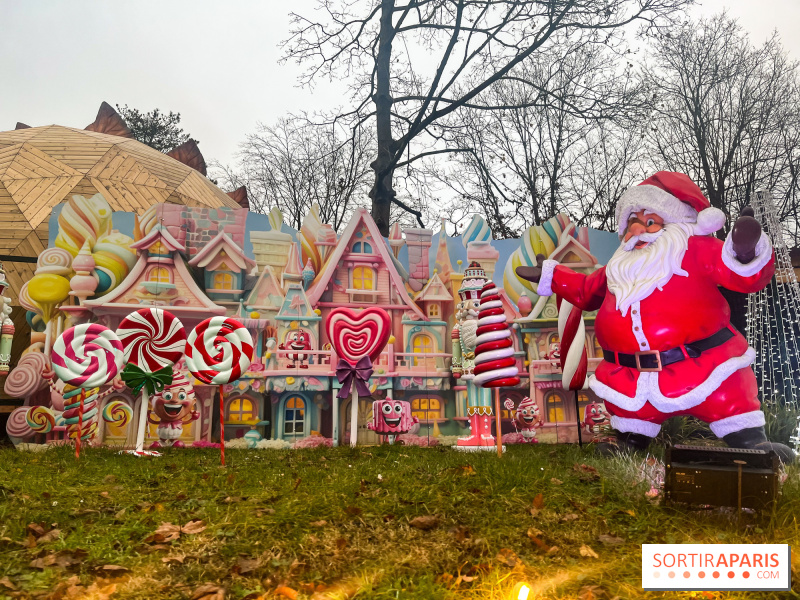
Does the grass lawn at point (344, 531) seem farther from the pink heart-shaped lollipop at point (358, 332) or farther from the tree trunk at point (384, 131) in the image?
the tree trunk at point (384, 131)

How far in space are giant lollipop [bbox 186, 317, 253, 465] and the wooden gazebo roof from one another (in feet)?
15.3

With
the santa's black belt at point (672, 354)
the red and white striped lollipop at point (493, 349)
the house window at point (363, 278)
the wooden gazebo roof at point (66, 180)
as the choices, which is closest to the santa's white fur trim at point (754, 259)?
the santa's black belt at point (672, 354)

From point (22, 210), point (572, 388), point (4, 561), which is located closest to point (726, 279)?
point (572, 388)

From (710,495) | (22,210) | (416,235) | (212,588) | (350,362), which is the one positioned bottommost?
(212,588)

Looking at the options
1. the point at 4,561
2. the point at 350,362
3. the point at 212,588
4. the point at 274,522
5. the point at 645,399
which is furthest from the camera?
the point at 350,362

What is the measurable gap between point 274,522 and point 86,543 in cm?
116

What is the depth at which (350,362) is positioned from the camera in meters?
7.73

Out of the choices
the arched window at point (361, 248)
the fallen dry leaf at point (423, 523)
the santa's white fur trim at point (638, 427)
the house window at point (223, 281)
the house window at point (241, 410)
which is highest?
the arched window at point (361, 248)

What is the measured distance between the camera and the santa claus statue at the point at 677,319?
20.2 ft

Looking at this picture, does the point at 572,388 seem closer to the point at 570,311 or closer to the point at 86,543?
the point at 570,311

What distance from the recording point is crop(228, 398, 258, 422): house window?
834cm

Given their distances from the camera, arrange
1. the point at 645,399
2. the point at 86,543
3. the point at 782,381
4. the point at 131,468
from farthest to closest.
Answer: the point at 782,381 < the point at 645,399 < the point at 131,468 < the point at 86,543

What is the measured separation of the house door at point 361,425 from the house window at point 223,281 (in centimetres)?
247

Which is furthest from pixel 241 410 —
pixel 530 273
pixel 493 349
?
pixel 530 273
